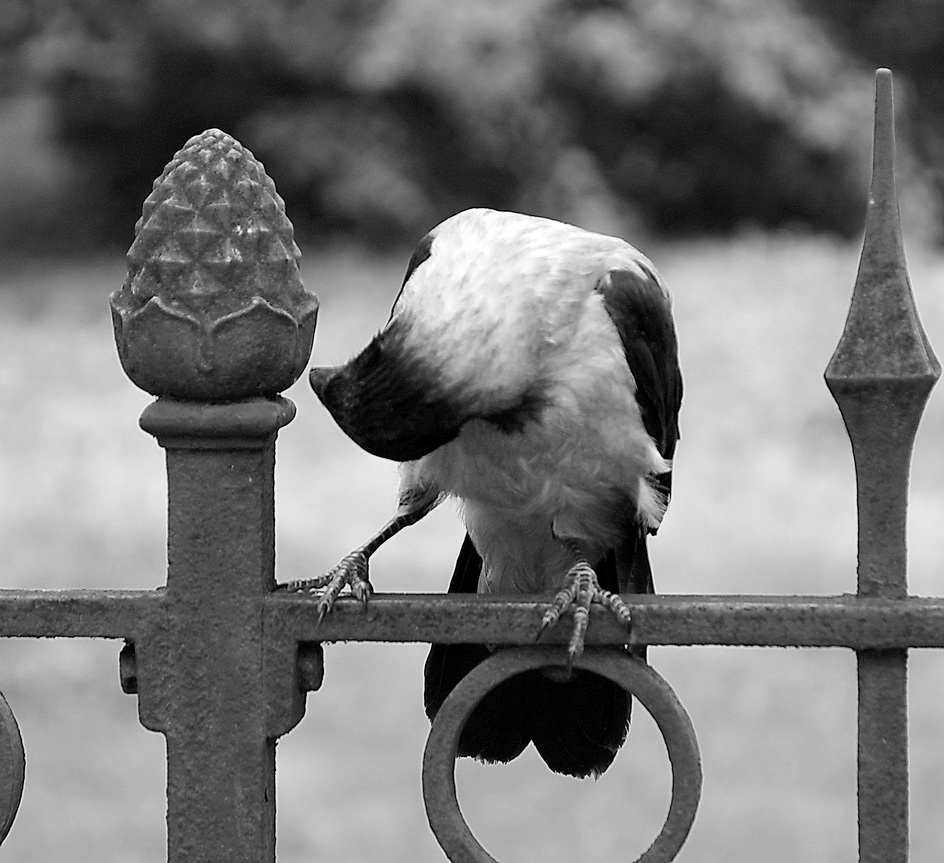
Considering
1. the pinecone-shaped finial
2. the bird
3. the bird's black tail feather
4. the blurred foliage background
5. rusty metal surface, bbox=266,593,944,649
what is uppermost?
the blurred foliage background

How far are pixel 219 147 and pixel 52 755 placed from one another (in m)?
3.56

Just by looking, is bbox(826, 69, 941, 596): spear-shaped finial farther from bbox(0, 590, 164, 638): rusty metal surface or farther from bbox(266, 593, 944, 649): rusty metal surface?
bbox(0, 590, 164, 638): rusty metal surface

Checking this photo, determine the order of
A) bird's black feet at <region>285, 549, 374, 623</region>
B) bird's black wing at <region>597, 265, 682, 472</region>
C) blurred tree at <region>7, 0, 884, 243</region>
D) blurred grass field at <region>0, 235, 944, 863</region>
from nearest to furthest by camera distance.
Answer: bird's black feet at <region>285, 549, 374, 623</region> → bird's black wing at <region>597, 265, 682, 472</region> → blurred grass field at <region>0, 235, 944, 863</region> → blurred tree at <region>7, 0, 884, 243</region>

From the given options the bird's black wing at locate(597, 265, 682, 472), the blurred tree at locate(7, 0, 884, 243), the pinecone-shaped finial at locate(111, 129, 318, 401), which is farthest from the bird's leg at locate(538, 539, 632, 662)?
the blurred tree at locate(7, 0, 884, 243)

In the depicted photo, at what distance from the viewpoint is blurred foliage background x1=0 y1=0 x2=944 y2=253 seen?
8.41m

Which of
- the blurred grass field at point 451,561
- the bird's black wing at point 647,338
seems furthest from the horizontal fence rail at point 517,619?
the blurred grass field at point 451,561

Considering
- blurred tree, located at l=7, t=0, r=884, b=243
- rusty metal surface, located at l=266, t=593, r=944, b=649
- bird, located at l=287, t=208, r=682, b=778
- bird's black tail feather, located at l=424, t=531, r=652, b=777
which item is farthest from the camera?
blurred tree, located at l=7, t=0, r=884, b=243

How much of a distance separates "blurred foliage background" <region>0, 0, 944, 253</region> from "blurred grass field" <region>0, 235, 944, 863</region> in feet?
1.32

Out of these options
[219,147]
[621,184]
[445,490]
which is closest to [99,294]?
→ [621,184]

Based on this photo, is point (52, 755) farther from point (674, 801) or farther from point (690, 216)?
point (690, 216)

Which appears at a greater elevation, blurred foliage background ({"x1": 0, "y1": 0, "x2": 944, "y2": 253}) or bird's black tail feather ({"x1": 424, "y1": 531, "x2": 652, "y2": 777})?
blurred foliage background ({"x1": 0, "y1": 0, "x2": 944, "y2": 253})

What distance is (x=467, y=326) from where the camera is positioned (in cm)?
211

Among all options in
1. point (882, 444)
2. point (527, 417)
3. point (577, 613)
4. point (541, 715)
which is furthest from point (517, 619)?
point (527, 417)

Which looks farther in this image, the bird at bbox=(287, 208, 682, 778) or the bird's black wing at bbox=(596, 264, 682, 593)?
the bird's black wing at bbox=(596, 264, 682, 593)
